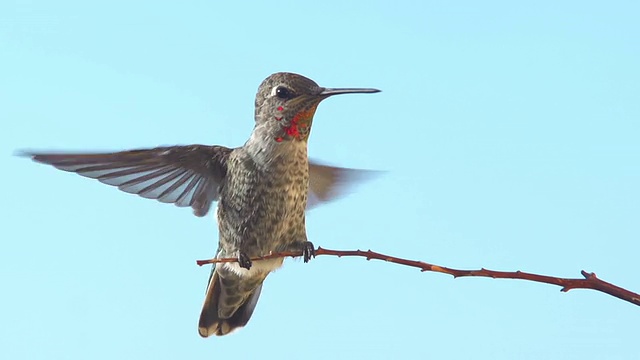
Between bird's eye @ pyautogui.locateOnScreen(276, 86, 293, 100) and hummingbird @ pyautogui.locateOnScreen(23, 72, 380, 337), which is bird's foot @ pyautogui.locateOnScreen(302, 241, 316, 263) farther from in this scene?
bird's eye @ pyautogui.locateOnScreen(276, 86, 293, 100)

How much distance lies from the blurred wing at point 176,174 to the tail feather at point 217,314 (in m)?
0.55

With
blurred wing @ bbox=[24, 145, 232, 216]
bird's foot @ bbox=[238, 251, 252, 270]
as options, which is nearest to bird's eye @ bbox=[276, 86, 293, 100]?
blurred wing @ bbox=[24, 145, 232, 216]

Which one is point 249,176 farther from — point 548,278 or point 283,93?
point 548,278

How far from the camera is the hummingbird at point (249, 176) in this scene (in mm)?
3896

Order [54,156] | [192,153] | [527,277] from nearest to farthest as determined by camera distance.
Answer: [527,277], [54,156], [192,153]

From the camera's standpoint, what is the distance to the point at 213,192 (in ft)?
14.5

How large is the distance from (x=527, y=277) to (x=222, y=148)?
2.63m

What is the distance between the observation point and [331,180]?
5.12m

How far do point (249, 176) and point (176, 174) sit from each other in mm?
524

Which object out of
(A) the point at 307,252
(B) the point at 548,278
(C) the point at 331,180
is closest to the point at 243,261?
(A) the point at 307,252

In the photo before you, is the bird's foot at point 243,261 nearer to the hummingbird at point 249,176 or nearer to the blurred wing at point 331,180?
the hummingbird at point 249,176

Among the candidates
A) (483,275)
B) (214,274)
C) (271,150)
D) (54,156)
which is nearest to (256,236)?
(271,150)

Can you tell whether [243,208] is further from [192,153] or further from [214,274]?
[214,274]

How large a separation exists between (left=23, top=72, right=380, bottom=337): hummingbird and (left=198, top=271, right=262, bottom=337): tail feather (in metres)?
0.18
